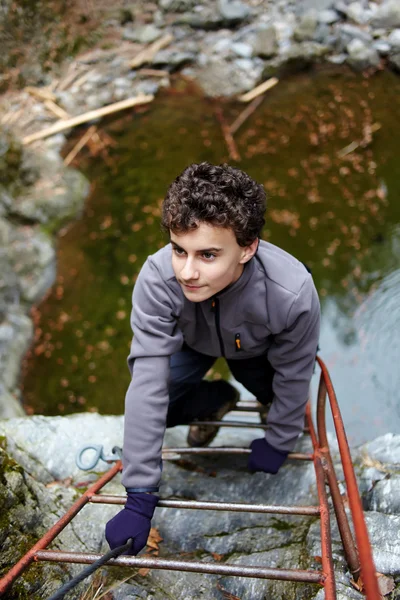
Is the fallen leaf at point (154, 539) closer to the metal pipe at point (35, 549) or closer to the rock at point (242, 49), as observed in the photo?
the metal pipe at point (35, 549)

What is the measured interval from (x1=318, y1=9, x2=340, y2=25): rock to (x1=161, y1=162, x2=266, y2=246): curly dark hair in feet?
21.6

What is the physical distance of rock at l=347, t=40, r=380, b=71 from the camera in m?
6.66

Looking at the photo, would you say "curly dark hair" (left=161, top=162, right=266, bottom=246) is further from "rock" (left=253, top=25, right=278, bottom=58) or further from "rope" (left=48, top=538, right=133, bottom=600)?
"rock" (left=253, top=25, right=278, bottom=58)

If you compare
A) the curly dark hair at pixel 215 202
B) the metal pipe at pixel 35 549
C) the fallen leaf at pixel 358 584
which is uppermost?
the curly dark hair at pixel 215 202

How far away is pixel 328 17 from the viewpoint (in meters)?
7.30

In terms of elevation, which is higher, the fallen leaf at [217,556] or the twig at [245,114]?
the fallen leaf at [217,556]

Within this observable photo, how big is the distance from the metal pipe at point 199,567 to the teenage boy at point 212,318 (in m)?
0.19

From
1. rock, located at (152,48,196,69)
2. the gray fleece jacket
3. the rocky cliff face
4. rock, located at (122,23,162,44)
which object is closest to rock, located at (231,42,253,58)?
rock, located at (152,48,196,69)

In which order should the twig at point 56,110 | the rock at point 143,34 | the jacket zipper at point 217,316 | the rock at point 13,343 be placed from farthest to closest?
the rock at point 143,34
the twig at point 56,110
the rock at point 13,343
the jacket zipper at point 217,316

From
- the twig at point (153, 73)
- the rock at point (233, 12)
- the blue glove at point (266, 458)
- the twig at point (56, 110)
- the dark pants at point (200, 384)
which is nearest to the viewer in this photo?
the blue glove at point (266, 458)

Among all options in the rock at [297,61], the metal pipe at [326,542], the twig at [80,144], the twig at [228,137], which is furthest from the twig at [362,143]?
the metal pipe at [326,542]

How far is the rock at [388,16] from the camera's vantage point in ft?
22.6

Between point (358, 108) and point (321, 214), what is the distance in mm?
2064

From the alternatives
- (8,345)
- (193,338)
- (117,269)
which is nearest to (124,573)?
(193,338)
